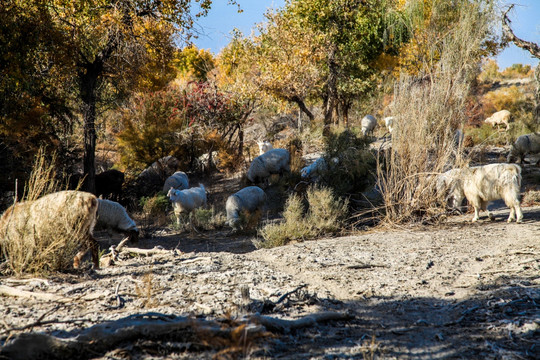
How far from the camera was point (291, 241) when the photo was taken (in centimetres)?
869

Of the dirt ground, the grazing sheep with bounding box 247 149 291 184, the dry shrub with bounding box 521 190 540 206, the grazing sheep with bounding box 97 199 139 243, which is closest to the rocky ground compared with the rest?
the dirt ground

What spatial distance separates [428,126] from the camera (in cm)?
Answer: 895

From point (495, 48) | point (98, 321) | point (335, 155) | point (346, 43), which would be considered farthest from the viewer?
point (346, 43)

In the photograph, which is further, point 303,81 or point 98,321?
point 303,81

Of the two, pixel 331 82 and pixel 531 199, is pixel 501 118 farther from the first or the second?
pixel 531 199

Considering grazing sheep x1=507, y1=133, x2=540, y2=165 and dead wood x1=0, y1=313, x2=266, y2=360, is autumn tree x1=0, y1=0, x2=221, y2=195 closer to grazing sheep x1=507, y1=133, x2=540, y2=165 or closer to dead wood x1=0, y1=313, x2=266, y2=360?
A: dead wood x1=0, y1=313, x2=266, y2=360

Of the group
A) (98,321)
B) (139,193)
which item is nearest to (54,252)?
(98,321)

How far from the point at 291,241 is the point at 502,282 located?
422cm

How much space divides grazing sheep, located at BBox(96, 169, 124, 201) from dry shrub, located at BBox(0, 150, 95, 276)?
26.6 feet

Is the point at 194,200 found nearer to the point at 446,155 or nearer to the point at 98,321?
the point at 446,155

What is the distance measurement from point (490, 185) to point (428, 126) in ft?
5.22

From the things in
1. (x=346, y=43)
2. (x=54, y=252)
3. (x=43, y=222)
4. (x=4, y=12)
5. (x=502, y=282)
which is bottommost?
(x=502, y=282)

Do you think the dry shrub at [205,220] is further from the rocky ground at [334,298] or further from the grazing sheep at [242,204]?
the rocky ground at [334,298]

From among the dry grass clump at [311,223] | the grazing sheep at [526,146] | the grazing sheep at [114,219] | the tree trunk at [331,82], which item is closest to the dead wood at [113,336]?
the dry grass clump at [311,223]
